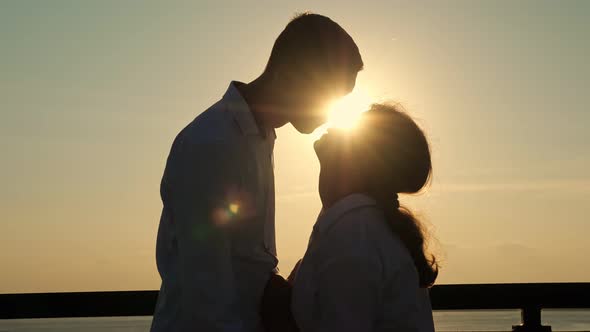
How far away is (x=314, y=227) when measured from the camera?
2.72 meters

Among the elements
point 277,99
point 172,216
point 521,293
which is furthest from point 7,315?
point 521,293

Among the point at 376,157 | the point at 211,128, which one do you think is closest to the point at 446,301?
the point at 376,157

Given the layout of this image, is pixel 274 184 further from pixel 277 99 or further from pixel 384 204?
pixel 384 204

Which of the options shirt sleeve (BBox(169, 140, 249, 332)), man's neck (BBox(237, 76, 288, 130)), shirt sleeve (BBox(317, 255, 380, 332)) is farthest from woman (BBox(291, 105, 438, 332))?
man's neck (BBox(237, 76, 288, 130))

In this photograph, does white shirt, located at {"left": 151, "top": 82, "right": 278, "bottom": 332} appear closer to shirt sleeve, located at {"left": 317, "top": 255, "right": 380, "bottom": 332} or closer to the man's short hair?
the man's short hair

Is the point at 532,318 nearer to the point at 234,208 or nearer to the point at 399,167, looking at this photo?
the point at 399,167

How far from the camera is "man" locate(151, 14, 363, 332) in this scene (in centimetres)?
267

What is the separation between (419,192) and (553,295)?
A: 5.39ft

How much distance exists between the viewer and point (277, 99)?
3.14 meters

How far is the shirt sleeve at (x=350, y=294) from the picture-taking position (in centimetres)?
243

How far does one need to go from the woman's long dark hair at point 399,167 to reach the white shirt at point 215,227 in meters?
0.48

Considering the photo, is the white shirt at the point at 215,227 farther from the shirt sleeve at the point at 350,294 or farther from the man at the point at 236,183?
the shirt sleeve at the point at 350,294

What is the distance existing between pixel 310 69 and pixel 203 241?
0.90 meters

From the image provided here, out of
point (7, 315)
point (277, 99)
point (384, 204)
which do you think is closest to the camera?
point (384, 204)
